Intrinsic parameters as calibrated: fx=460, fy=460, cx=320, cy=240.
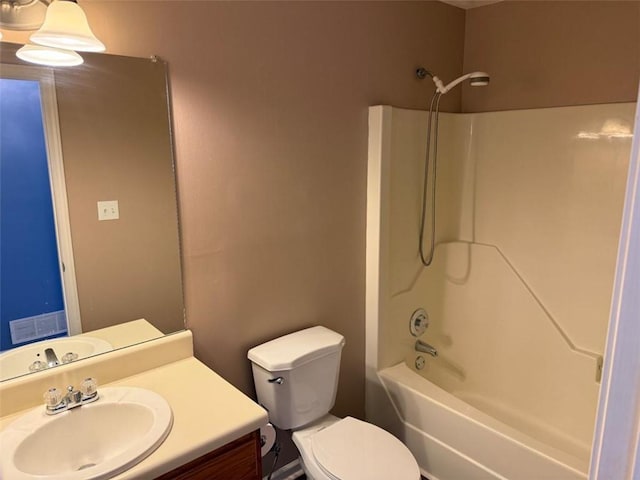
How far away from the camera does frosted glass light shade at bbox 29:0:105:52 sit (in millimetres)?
1213

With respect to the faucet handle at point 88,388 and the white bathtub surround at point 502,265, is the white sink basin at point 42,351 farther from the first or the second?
the white bathtub surround at point 502,265

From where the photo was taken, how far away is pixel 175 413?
1.36 m

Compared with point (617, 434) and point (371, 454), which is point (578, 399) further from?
point (617, 434)

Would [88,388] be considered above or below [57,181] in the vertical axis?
below

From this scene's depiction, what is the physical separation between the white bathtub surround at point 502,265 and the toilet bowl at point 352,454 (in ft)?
1.31

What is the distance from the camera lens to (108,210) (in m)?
1.52

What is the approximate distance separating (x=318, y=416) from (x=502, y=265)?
1315 millimetres

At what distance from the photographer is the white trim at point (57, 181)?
1326 millimetres

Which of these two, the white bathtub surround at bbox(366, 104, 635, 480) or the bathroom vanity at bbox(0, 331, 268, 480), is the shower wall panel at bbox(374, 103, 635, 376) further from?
the bathroom vanity at bbox(0, 331, 268, 480)

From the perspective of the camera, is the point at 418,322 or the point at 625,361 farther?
the point at 418,322

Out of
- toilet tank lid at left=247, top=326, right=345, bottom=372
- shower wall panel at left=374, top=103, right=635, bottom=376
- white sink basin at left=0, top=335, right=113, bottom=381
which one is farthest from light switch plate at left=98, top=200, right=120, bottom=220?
shower wall panel at left=374, top=103, right=635, bottom=376

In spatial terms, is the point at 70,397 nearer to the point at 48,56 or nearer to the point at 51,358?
the point at 51,358

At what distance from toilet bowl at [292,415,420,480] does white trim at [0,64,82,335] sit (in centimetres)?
95

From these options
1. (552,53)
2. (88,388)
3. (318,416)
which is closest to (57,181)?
(88,388)
